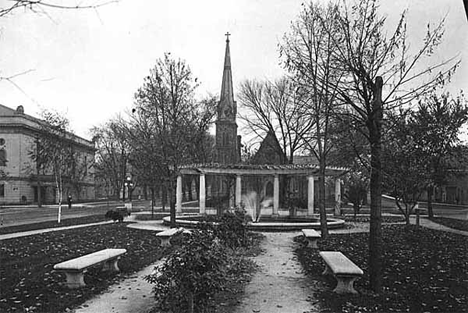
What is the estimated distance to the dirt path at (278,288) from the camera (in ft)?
20.4

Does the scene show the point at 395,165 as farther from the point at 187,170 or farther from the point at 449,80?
the point at 187,170

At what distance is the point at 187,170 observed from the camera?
86.9 ft

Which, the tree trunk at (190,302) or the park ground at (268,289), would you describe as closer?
the tree trunk at (190,302)

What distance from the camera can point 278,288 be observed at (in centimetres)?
752

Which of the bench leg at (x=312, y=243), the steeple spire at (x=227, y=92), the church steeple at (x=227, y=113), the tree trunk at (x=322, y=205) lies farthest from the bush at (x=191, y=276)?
the steeple spire at (x=227, y=92)

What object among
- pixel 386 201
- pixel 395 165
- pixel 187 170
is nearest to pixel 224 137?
pixel 386 201

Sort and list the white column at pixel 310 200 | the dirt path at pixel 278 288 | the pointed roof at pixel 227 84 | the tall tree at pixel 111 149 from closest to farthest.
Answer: the dirt path at pixel 278 288, the white column at pixel 310 200, the pointed roof at pixel 227 84, the tall tree at pixel 111 149

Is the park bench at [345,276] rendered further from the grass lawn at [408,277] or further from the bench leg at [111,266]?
the bench leg at [111,266]

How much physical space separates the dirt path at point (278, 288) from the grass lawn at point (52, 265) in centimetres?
167

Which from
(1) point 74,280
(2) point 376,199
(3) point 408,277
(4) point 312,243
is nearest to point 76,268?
(1) point 74,280

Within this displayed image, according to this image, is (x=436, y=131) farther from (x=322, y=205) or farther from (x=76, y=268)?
(x=76, y=268)

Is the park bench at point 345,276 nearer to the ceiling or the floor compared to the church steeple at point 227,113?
nearer to the floor

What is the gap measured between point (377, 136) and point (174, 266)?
407 centimetres

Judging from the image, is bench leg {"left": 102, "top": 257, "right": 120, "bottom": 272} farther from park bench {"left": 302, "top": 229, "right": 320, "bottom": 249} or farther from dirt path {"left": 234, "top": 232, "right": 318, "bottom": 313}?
park bench {"left": 302, "top": 229, "right": 320, "bottom": 249}
